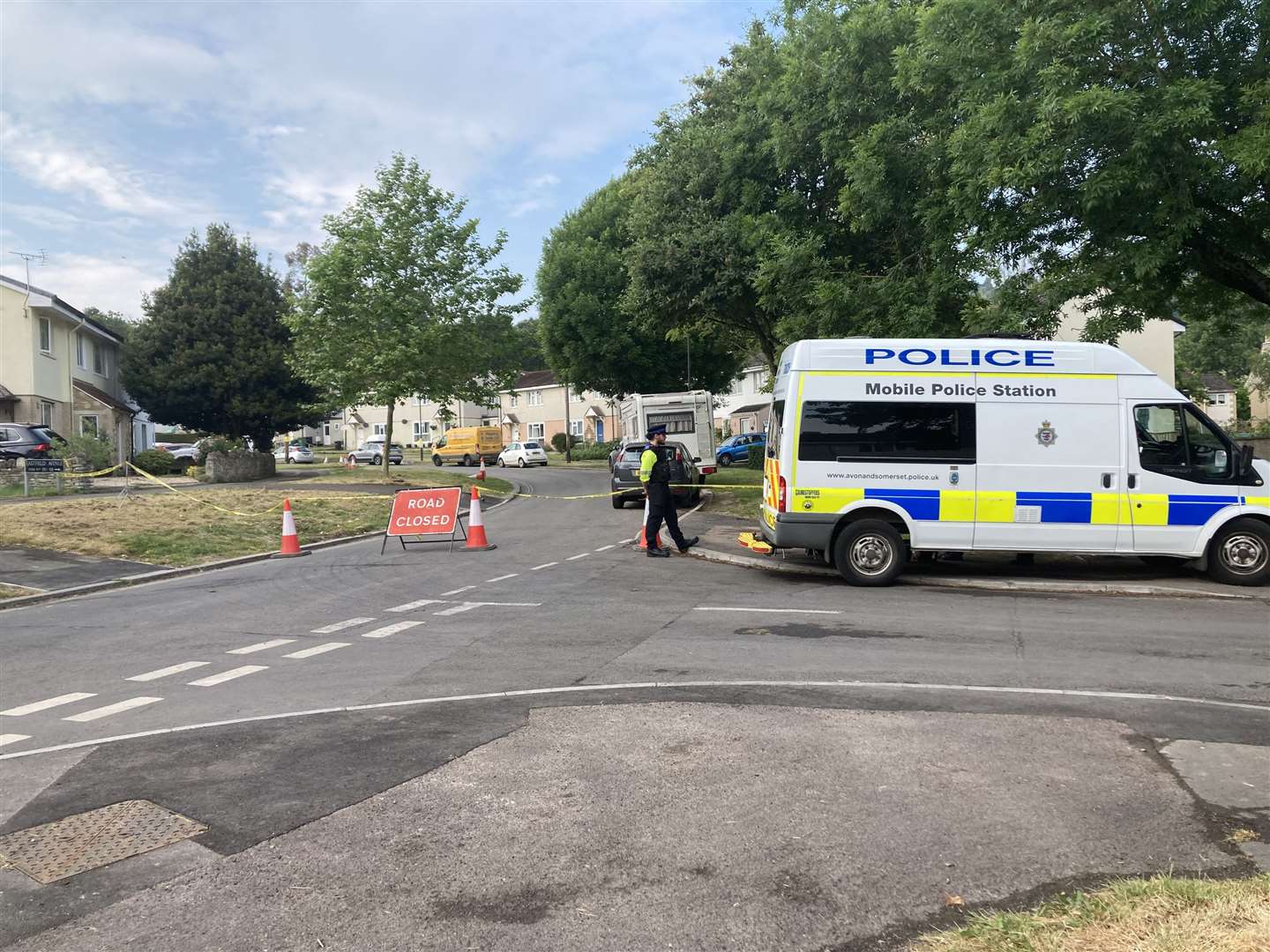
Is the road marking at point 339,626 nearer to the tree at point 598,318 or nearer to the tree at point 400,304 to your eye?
the tree at point 400,304

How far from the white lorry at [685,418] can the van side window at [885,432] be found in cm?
1750

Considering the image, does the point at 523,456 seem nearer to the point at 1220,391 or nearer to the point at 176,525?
the point at 176,525

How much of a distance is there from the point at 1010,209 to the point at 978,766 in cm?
1145

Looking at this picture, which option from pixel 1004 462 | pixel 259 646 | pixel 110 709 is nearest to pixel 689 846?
pixel 110 709

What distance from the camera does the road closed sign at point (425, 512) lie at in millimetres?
16000

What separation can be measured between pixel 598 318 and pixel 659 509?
27834 millimetres

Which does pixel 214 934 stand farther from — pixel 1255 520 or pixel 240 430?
pixel 240 430

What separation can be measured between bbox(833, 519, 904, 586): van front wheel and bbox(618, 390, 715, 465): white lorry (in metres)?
17.7

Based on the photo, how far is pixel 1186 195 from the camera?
12.2 m

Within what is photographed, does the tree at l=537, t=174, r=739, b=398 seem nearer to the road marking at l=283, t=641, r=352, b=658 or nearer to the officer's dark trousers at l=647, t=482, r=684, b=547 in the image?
the officer's dark trousers at l=647, t=482, r=684, b=547

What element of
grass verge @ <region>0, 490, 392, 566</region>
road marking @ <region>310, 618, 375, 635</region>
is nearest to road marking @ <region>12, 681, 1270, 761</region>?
road marking @ <region>310, 618, 375, 635</region>

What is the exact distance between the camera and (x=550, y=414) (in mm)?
79875

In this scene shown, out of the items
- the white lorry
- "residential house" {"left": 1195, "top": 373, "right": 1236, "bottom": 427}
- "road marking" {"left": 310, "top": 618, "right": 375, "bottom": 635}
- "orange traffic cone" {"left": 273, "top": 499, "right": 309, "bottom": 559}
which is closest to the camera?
"road marking" {"left": 310, "top": 618, "right": 375, "bottom": 635}

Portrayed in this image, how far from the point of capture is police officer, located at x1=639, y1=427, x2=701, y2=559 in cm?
1427
